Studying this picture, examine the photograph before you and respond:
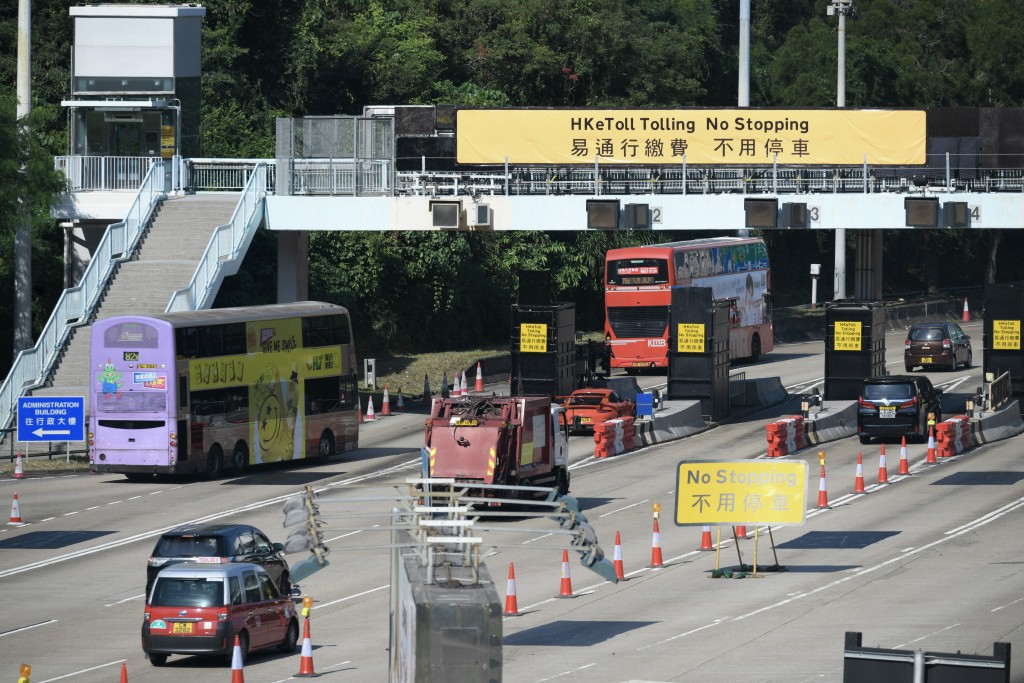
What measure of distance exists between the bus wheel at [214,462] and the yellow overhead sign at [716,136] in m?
13.0

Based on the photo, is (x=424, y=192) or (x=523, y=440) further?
(x=424, y=192)

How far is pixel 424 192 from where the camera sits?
49.0 metres

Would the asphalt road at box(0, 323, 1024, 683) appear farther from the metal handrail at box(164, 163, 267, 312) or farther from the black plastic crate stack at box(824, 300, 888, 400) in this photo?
the black plastic crate stack at box(824, 300, 888, 400)

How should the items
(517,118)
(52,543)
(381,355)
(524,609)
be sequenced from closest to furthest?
(524,609), (52,543), (517,118), (381,355)

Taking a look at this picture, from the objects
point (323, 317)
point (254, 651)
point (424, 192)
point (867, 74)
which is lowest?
point (254, 651)

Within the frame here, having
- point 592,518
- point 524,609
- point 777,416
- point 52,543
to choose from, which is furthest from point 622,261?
point 524,609

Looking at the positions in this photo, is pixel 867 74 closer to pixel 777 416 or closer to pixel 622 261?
pixel 622 261

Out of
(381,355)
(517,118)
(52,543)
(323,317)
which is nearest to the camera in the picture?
(52,543)

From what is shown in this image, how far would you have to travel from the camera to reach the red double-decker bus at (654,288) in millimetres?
58000

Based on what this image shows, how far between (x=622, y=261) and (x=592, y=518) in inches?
989

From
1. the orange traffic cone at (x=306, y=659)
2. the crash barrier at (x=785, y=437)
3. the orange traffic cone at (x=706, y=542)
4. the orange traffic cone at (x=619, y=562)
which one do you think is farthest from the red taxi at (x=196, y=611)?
the crash barrier at (x=785, y=437)

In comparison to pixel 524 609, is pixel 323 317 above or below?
above

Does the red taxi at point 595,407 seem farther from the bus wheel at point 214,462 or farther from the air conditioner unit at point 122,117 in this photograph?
the air conditioner unit at point 122,117

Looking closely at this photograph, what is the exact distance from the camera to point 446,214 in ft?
154
